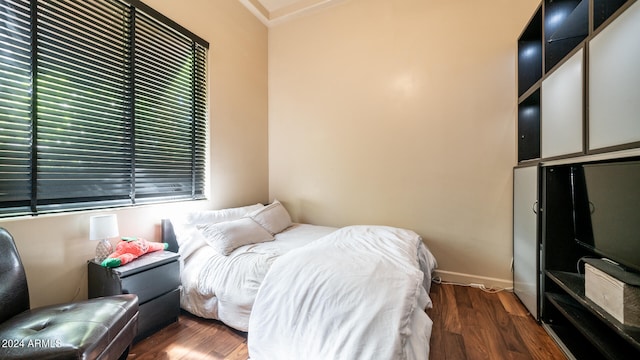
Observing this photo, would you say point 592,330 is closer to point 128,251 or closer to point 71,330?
point 71,330

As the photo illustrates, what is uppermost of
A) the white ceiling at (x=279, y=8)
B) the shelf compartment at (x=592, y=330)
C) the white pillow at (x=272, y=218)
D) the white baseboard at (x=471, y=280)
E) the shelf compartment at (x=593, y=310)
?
the white ceiling at (x=279, y=8)

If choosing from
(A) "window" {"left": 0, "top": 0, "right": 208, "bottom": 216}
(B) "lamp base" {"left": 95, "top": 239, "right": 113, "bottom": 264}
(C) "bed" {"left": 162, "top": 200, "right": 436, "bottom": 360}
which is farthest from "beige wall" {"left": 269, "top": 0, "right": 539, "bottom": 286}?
(B) "lamp base" {"left": 95, "top": 239, "right": 113, "bottom": 264}

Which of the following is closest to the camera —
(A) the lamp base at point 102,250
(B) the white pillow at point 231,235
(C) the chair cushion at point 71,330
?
(C) the chair cushion at point 71,330

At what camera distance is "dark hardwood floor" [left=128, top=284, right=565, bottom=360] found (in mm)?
1540

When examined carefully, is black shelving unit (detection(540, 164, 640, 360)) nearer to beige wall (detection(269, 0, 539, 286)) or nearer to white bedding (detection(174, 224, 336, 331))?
beige wall (detection(269, 0, 539, 286))

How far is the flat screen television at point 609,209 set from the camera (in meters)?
1.19

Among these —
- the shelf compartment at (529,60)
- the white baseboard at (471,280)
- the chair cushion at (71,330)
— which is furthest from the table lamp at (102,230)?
the shelf compartment at (529,60)

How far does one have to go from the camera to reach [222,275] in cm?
182

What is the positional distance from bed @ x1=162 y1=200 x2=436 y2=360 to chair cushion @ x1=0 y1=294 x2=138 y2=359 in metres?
0.59

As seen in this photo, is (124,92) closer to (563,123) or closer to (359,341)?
(359,341)

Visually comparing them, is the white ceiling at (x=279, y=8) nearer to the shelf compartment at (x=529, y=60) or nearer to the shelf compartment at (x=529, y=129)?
the shelf compartment at (x=529, y=60)

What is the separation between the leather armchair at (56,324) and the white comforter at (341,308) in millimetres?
689

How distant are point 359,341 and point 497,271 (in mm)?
2094

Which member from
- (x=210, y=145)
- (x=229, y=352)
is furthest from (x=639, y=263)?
(x=210, y=145)
